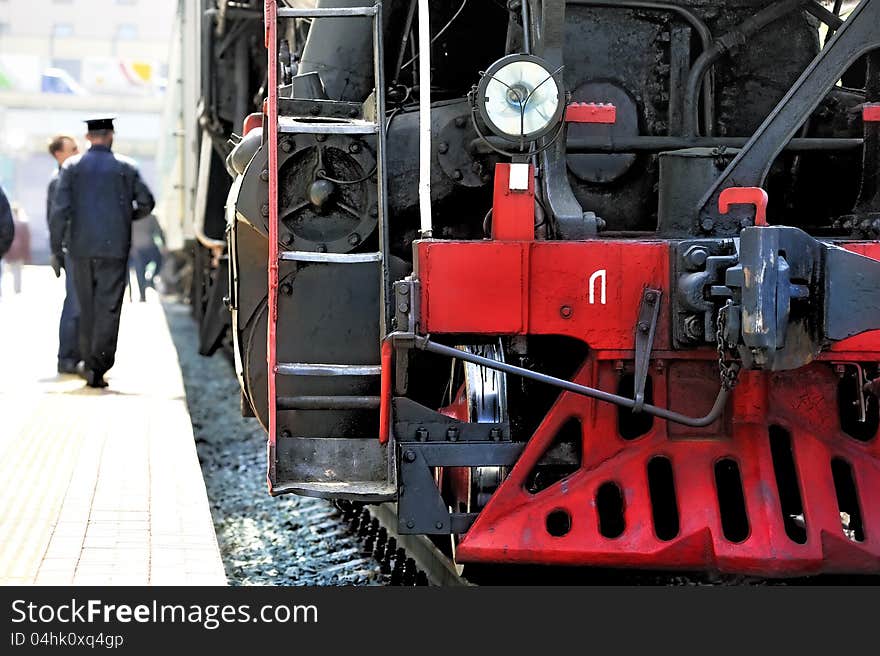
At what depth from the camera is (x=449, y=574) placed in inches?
213

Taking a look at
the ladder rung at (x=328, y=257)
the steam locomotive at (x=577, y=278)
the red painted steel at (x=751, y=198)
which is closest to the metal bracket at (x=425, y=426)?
the steam locomotive at (x=577, y=278)

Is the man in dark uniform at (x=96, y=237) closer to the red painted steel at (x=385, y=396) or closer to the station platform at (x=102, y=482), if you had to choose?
the station platform at (x=102, y=482)

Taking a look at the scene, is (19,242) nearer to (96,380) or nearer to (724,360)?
(96,380)

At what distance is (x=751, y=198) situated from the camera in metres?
4.45

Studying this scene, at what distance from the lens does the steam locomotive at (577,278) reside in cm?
437

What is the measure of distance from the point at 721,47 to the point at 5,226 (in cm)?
532

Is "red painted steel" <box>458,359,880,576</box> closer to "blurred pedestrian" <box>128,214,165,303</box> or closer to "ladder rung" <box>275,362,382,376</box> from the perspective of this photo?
"ladder rung" <box>275,362,382,376</box>

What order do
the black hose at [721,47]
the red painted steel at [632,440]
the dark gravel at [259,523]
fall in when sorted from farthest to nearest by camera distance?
the dark gravel at [259,523], the black hose at [721,47], the red painted steel at [632,440]

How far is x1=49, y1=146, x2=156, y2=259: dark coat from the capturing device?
10078 mm

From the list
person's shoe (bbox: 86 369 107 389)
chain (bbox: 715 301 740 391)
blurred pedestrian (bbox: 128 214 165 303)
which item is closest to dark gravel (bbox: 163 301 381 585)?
person's shoe (bbox: 86 369 107 389)

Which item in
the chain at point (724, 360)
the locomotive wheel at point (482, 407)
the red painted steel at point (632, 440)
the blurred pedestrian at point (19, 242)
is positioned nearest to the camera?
the chain at point (724, 360)

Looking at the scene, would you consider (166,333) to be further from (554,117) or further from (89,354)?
(554,117)

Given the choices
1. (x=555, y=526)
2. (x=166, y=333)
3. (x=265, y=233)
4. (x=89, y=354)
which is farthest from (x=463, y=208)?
(x=166, y=333)

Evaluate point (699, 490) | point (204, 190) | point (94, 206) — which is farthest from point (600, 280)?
point (94, 206)
